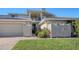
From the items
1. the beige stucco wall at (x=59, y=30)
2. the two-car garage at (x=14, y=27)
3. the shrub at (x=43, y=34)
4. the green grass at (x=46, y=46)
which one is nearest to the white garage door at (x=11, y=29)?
the two-car garage at (x=14, y=27)

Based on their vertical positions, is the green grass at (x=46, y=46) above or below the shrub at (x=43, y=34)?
above

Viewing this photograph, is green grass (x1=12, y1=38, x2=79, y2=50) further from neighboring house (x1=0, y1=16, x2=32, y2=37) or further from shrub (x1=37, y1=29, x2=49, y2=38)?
neighboring house (x1=0, y1=16, x2=32, y2=37)

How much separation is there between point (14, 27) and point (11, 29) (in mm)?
493

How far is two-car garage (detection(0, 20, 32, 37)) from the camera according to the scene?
26.6 metres

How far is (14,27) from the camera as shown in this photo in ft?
88.2

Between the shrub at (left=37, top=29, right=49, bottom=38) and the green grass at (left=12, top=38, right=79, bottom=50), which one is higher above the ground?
the green grass at (left=12, top=38, right=79, bottom=50)

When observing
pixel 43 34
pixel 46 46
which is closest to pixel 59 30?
pixel 43 34

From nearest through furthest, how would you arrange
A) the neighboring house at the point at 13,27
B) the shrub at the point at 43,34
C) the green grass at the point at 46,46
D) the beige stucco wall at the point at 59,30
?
the green grass at the point at 46,46
the shrub at the point at 43,34
the beige stucco wall at the point at 59,30
the neighboring house at the point at 13,27

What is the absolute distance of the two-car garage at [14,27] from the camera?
1047 inches

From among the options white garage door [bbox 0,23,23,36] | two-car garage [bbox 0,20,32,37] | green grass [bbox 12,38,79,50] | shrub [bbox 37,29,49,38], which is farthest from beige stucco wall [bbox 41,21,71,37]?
green grass [bbox 12,38,79,50]

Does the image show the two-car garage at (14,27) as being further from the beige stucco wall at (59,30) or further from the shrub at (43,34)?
the beige stucco wall at (59,30)
